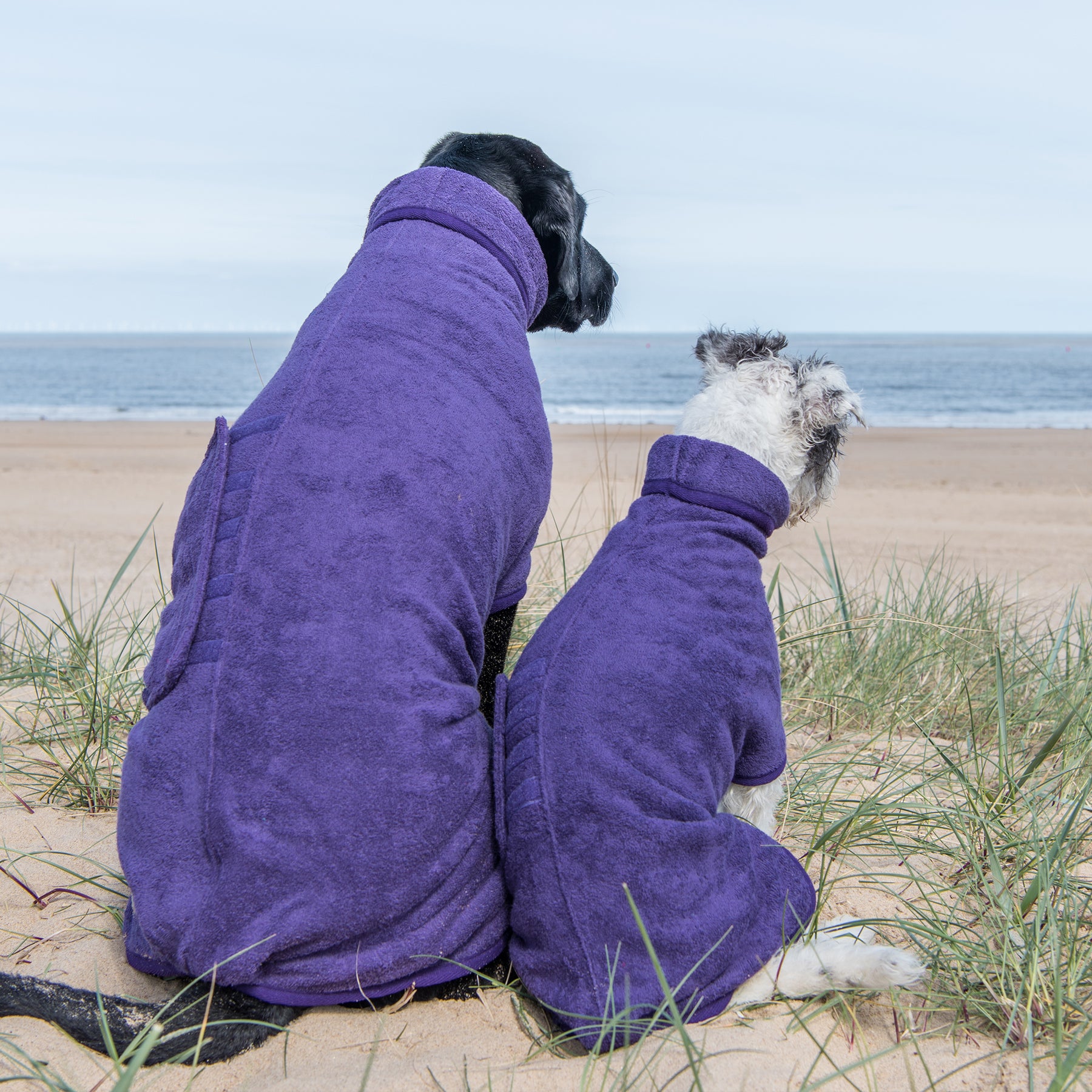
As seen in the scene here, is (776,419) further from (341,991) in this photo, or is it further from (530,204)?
(341,991)

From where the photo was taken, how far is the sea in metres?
23.0

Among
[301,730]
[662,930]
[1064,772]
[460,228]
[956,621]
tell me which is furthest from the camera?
[956,621]

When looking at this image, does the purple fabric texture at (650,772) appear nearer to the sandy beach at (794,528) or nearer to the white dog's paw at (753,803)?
the white dog's paw at (753,803)

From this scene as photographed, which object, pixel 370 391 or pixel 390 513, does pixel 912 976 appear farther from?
pixel 370 391

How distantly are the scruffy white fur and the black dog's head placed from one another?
475mm

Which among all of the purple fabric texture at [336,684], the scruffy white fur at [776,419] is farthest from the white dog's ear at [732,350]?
the purple fabric texture at [336,684]

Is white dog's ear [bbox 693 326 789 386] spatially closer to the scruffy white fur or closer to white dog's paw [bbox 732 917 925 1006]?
the scruffy white fur

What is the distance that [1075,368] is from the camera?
1763 inches

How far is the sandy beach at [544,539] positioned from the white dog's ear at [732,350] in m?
1.43

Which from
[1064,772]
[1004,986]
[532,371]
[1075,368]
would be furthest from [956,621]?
[1075,368]

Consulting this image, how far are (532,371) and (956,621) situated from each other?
102 inches

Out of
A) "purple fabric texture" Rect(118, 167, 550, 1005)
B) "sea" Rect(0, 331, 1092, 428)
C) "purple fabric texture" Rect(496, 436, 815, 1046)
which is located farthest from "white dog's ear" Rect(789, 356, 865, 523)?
"sea" Rect(0, 331, 1092, 428)

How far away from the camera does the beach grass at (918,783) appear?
6.33 feet

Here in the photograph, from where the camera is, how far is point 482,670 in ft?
8.27
